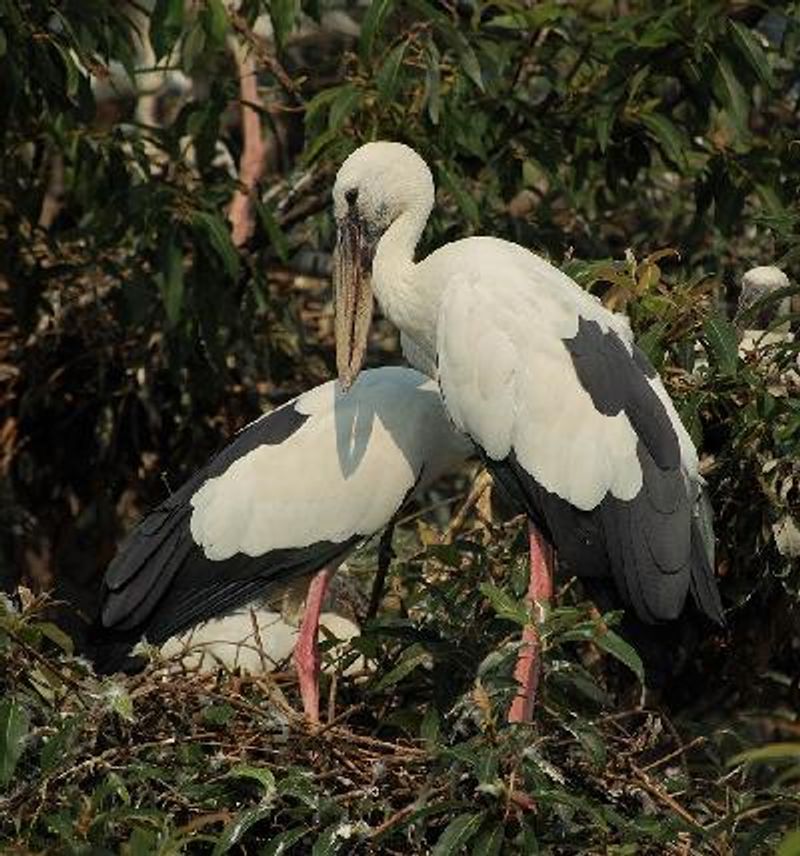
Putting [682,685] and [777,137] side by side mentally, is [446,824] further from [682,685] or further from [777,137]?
[777,137]

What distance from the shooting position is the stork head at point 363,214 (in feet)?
22.3

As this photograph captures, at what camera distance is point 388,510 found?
269 inches

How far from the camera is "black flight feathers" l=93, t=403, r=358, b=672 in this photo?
22.1 feet

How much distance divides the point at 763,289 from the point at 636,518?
1.17m

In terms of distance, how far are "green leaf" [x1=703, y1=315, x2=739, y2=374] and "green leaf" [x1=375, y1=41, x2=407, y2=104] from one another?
4.65 feet

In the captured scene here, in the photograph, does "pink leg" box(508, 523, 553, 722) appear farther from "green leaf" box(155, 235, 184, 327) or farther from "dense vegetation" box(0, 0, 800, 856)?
"green leaf" box(155, 235, 184, 327)

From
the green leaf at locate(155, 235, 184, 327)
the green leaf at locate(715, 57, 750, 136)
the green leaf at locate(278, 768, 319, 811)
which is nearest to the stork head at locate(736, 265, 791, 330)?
the green leaf at locate(715, 57, 750, 136)

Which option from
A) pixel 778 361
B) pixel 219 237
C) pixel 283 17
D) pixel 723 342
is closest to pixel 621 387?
pixel 723 342

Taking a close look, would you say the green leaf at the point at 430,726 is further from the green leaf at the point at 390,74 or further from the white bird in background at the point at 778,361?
the green leaf at the point at 390,74

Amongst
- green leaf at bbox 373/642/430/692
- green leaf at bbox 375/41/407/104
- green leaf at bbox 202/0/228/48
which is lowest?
green leaf at bbox 373/642/430/692

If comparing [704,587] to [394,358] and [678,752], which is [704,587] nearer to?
[678,752]

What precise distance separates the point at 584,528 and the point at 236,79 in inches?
101

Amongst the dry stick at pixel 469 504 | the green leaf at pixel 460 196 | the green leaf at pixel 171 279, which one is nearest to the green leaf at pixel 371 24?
the green leaf at pixel 460 196

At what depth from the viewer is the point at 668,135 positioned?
766cm
